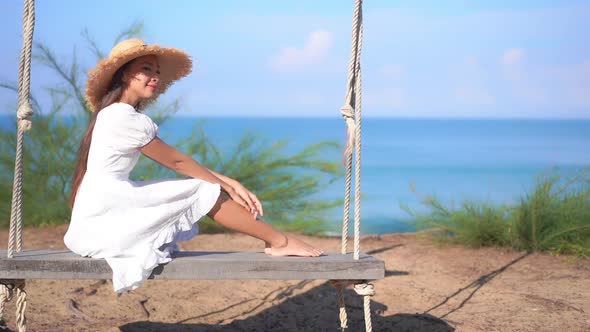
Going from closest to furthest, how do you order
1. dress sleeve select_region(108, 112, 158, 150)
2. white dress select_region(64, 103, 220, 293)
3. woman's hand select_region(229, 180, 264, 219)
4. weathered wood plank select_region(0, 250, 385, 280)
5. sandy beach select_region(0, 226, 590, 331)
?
weathered wood plank select_region(0, 250, 385, 280) → white dress select_region(64, 103, 220, 293) → dress sleeve select_region(108, 112, 158, 150) → woman's hand select_region(229, 180, 264, 219) → sandy beach select_region(0, 226, 590, 331)

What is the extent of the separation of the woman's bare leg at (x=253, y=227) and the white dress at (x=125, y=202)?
0.05m

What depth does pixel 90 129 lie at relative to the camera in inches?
128

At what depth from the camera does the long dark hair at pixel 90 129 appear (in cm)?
325

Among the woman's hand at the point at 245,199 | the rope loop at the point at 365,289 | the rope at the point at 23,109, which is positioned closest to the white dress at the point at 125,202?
the woman's hand at the point at 245,199

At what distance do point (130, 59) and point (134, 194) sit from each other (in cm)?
64

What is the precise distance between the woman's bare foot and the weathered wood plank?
0.19 m

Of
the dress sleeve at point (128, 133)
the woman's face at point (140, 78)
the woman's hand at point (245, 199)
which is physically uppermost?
the woman's face at point (140, 78)

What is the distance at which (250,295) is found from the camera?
15.4ft

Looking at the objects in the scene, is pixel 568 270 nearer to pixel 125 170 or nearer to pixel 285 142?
pixel 285 142

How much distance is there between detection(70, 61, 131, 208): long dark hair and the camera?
325 cm

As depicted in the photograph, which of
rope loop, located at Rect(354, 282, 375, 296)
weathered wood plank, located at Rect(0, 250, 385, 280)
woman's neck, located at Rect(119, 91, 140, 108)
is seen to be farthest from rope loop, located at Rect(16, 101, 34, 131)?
rope loop, located at Rect(354, 282, 375, 296)

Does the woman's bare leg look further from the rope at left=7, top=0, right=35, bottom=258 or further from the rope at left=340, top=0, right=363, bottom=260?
the rope at left=7, top=0, right=35, bottom=258

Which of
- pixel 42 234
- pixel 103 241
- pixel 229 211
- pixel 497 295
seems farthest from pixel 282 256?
pixel 42 234

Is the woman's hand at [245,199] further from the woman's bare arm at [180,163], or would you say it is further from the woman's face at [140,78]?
the woman's face at [140,78]
